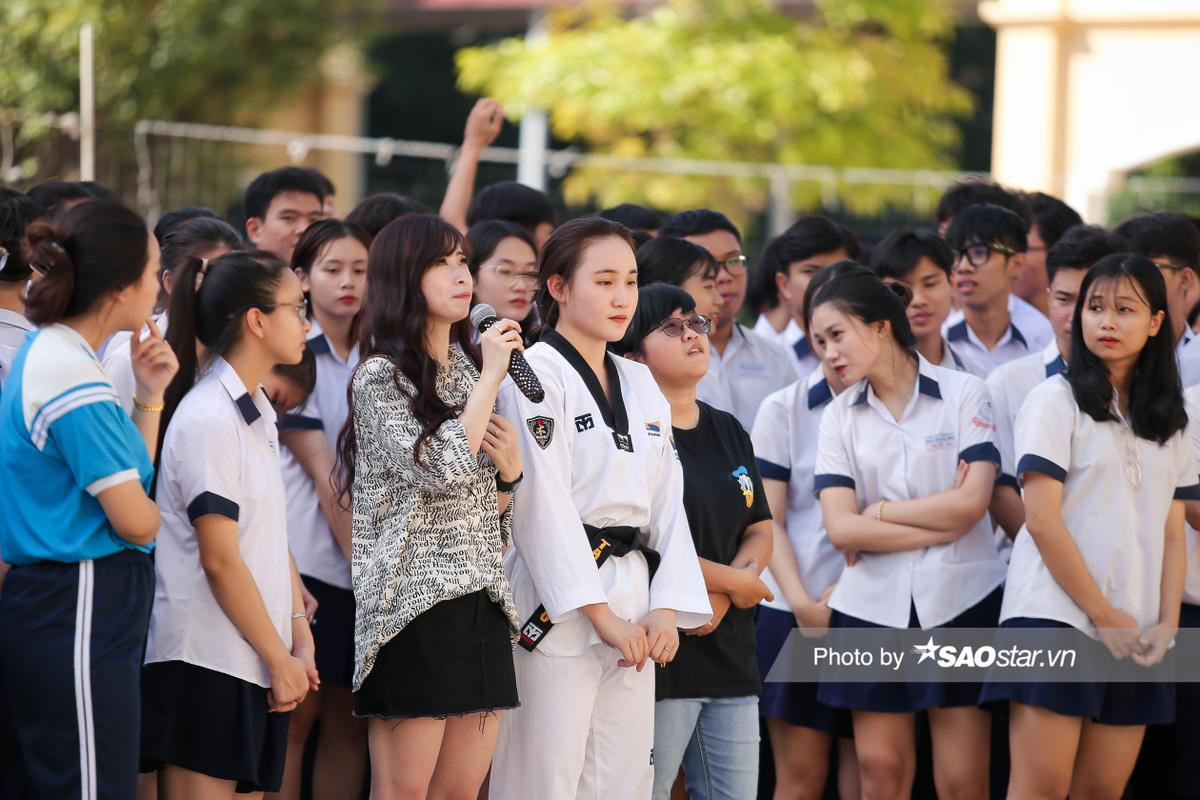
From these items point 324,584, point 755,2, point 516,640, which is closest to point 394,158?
point 755,2

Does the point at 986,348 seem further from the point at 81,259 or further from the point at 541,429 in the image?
the point at 81,259

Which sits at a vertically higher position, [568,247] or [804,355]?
[568,247]

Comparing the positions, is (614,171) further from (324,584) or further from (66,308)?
(66,308)

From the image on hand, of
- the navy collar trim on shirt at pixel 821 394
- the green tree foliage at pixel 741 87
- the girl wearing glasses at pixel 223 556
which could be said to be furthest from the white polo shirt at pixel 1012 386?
the green tree foliage at pixel 741 87

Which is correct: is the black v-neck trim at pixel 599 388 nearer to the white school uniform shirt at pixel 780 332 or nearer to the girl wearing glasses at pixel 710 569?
the girl wearing glasses at pixel 710 569

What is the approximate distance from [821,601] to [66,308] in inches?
99.3

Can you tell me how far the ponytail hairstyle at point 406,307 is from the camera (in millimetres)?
3754

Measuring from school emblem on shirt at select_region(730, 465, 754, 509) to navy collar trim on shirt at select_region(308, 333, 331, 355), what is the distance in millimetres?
1334

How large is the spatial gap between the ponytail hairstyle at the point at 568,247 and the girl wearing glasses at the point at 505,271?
0.74 meters

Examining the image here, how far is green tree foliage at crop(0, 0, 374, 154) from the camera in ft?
35.4

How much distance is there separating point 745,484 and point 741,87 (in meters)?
10.3

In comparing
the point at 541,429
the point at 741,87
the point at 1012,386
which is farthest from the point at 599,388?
the point at 741,87

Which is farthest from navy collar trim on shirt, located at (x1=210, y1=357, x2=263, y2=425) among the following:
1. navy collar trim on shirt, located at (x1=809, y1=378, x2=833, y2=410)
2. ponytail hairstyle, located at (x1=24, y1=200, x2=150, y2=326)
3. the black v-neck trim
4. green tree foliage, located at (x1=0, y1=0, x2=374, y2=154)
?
green tree foliage, located at (x1=0, y1=0, x2=374, y2=154)

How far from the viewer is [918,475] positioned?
15.2 ft
